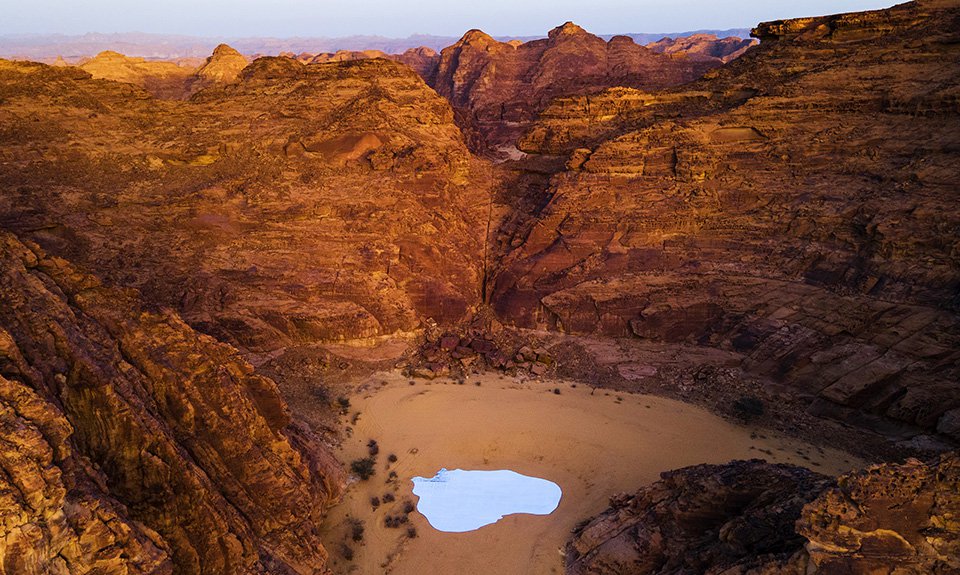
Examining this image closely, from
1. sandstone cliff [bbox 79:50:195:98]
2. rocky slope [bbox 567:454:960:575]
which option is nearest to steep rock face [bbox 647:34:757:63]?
sandstone cliff [bbox 79:50:195:98]

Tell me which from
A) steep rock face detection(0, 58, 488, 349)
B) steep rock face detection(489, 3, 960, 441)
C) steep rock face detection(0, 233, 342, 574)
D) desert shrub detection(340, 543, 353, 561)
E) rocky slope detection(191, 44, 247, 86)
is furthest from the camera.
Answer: rocky slope detection(191, 44, 247, 86)

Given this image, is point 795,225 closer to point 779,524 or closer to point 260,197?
point 779,524

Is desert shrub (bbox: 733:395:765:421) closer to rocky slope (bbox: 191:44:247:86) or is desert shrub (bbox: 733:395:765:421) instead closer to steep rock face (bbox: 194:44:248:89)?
rocky slope (bbox: 191:44:247:86)

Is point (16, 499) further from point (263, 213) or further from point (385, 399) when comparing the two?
point (263, 213)

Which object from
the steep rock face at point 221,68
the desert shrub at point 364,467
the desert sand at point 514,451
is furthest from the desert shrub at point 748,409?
the steep rock face at point 221,68

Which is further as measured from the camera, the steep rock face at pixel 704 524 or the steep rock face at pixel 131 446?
the steep rock face at pixel 704 524

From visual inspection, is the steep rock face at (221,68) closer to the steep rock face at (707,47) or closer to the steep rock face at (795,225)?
the steep rock face at (795,225)

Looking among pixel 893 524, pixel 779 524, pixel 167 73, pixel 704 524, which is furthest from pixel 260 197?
pixel 167 73
